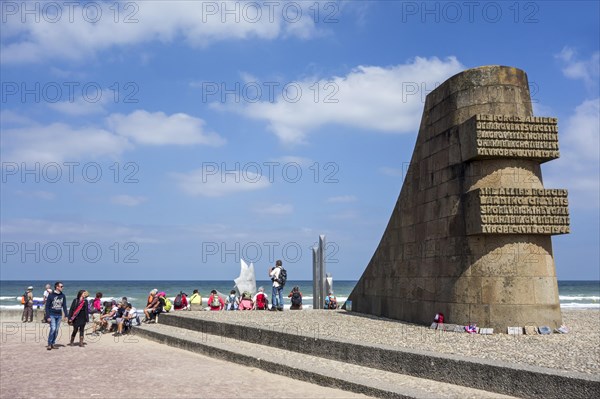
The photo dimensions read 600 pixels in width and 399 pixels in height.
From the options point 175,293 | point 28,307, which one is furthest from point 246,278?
point 175,293

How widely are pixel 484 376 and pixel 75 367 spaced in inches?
310

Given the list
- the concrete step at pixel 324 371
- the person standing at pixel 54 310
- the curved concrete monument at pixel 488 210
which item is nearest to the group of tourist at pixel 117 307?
the person standing at pixel 54 310

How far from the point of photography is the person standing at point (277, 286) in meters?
17.9

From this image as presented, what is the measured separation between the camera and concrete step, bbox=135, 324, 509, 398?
285 inches

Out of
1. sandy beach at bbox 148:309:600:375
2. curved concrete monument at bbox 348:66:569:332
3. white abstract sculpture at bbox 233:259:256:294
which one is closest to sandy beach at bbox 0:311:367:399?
sandy beach at bbox 148:309:600:375

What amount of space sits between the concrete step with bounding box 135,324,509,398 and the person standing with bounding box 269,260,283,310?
14.5 feet

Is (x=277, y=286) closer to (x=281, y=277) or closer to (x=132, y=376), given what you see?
(x=281, y=277)

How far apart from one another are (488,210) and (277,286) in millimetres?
9046

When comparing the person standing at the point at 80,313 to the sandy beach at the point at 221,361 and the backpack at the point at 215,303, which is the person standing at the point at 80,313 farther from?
the backpack at the point at 215,303

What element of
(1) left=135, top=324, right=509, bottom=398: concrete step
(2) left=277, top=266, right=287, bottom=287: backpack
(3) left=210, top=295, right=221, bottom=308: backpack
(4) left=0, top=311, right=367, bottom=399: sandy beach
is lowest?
(4) left=0, top=311, right=367, bottom=399: sandy beach

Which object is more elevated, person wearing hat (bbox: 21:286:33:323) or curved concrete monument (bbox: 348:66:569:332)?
curved concrete monument (bbox: 348:66:569:332)

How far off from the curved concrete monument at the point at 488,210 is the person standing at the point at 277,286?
607cm

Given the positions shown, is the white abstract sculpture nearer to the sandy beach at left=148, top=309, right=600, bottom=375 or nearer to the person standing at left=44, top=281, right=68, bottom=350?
the sandy beach at left=148, top=309, right=600, bottom=375

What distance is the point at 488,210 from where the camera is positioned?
34.8 ft
